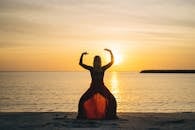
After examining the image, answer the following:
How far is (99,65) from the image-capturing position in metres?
15.7

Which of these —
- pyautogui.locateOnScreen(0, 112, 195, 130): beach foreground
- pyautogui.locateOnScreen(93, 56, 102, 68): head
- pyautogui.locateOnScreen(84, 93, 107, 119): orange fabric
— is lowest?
pyautogui.locateOnScreen(0, 112, 195, 130): beach foreground

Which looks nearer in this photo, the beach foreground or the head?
the beach foreground

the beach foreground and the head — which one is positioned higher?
the head

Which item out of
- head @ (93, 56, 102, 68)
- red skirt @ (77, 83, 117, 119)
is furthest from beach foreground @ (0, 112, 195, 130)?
head @ (93, 56, 102, 68)

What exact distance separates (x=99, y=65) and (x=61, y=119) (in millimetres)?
2396

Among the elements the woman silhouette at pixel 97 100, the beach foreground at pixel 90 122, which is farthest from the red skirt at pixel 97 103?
the beach foreground at pixel 90 122

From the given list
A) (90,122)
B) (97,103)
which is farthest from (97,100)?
(90,122)

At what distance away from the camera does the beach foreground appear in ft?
45.3

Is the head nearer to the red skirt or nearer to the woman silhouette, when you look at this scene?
the woman silhouette

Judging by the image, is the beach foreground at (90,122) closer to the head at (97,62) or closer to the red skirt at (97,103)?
the red skirt at (97,103)

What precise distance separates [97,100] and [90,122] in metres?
1.12

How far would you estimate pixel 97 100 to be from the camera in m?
15.5

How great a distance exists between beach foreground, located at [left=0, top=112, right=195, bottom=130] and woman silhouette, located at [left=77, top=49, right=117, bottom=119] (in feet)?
1.55

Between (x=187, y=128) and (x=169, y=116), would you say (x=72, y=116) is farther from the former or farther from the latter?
(x=187, y=128)
